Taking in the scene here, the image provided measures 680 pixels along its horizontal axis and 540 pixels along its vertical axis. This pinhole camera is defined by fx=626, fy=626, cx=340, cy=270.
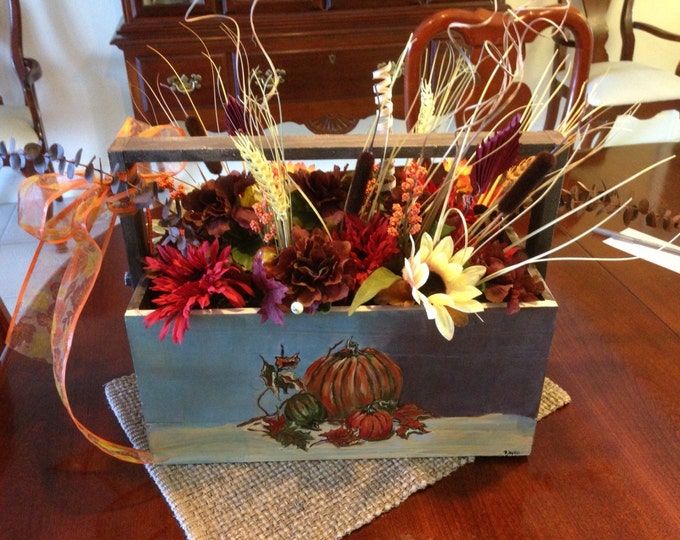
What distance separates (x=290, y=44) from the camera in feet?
6.91

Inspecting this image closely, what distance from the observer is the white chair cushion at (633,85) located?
89.8 inches

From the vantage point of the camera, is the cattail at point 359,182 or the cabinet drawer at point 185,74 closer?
the cattail at point 359,182

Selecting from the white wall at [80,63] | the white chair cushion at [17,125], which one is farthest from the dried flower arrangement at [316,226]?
the white wall at [80,63]

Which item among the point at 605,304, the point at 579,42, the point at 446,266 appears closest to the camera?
the point at 446,266

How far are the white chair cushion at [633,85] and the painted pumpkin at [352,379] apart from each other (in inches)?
77.1

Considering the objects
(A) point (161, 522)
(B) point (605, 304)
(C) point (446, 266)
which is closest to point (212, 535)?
(A) point (161, 522)

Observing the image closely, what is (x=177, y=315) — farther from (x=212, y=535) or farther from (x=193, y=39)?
(x=193, y=39)

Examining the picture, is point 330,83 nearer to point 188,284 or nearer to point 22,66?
point 22,66

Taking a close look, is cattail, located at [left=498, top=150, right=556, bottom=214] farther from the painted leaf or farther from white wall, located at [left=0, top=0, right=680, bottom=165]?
white wall, located at [left=0, top=0, right=680, bottom=165]

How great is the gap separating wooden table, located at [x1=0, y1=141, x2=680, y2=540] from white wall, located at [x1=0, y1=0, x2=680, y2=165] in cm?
201

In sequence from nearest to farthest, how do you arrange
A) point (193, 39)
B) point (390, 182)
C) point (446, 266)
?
point (446, 266), point (390, 182), point (193, 39)

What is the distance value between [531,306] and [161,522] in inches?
15.8

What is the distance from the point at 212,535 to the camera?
22.6 inches

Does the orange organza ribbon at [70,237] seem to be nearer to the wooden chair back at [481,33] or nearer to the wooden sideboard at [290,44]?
the wooden chair back at [481,33]
